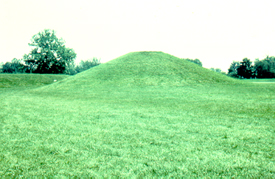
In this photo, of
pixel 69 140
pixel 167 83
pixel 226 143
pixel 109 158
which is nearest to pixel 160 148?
pixel 109 158

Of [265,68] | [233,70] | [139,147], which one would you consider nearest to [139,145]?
[139,147]

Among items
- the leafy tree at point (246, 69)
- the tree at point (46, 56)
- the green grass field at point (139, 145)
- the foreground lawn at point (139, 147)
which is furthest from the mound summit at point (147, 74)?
the leafy tree at point (246, 69)

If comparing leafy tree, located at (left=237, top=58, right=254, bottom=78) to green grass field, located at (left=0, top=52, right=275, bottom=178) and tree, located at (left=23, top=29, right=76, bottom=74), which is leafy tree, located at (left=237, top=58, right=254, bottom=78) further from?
green grass field, located at (left=0, top=52, right=275, bottom=178)

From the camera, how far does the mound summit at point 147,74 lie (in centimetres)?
2348

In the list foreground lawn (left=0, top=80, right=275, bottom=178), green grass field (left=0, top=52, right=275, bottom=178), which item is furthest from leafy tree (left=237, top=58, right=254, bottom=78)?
foreground lawn (left=0, top=80, right=275, bottom=178)

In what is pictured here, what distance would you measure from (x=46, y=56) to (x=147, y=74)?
46.9 metres

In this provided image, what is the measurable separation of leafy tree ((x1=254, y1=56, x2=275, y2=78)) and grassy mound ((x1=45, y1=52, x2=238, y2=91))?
58.1m

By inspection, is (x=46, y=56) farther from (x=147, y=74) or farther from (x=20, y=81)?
(x=147, y=74)

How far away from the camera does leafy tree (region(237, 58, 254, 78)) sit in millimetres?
84956

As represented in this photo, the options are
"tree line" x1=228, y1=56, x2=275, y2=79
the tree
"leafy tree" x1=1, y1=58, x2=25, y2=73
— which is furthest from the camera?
"leafy tree" x1=1, y1=58, x2=25, y2=73

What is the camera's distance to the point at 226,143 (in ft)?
15.4

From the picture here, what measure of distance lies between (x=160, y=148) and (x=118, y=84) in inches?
728

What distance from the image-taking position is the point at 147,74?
2609 centimetres

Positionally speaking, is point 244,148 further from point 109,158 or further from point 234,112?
point 234,112
